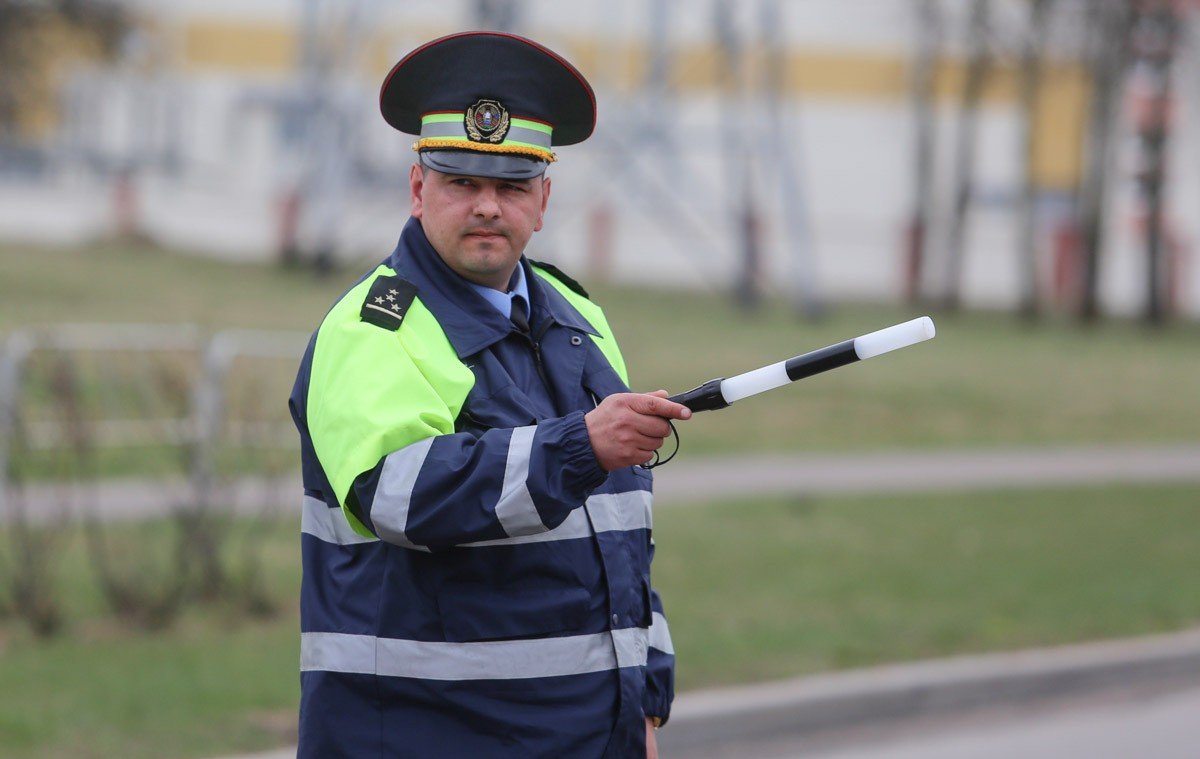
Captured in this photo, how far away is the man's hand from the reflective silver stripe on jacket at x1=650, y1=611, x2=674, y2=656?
660 mm

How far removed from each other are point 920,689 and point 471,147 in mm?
4816

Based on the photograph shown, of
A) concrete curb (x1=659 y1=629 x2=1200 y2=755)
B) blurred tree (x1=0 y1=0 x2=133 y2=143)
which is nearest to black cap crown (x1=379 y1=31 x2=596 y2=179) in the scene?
concrete curb (x1=659 y1=629 x2=1200 y2=755)

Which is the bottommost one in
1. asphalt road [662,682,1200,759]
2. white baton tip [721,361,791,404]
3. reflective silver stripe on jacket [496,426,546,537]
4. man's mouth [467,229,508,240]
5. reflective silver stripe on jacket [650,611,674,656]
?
asphalt road [662,682,1200,759]

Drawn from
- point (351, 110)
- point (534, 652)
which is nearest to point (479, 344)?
point (534, 652)

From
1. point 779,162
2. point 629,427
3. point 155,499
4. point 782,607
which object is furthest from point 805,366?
point 779,162

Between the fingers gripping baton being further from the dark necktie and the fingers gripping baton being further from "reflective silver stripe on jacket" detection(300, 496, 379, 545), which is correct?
"reflective silver stripe on jacket" detection(300, 496, 379, 545)

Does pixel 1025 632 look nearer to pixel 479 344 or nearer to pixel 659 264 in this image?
pixel 479 344

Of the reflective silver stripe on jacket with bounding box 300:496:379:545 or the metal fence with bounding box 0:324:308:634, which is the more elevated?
the reflective silver stripe on jacket with bounding box 300:496:379:545

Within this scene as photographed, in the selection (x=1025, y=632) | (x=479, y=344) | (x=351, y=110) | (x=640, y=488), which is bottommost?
(x=1025, y=632)

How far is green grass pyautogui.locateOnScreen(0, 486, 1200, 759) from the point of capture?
21.2 ft

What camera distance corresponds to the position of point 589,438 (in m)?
2.87

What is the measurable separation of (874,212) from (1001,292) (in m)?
3.80

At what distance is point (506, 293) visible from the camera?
10.8 feet

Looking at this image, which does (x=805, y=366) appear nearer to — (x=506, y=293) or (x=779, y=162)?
(x=506, y=293)
